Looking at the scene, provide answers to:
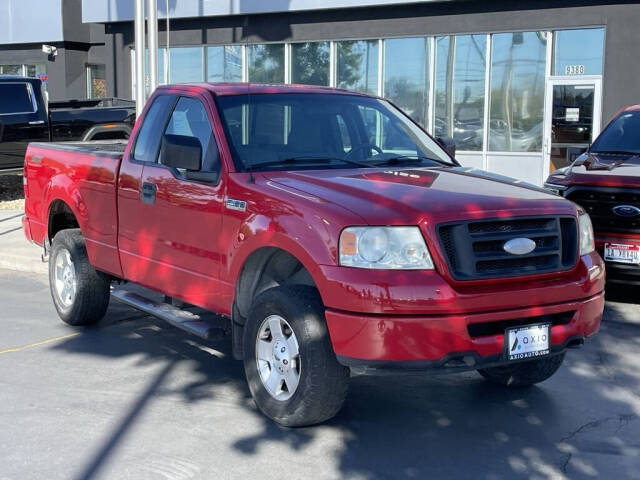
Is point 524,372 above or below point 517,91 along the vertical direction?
below

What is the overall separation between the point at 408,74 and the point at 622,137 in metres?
10.2

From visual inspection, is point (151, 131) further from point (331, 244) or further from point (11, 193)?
point (11, 193)

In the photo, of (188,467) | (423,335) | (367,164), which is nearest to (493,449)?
(423,335)

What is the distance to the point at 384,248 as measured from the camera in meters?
4.45

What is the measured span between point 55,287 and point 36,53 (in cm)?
1959

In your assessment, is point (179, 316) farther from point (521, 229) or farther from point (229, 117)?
point (521, 229)

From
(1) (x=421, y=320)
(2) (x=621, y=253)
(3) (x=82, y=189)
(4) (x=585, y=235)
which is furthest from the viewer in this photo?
(2) (x=621, y=253)

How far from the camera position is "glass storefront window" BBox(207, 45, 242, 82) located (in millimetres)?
21234

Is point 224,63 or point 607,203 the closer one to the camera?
point 607,203

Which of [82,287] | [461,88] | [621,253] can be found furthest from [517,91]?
[82,287]

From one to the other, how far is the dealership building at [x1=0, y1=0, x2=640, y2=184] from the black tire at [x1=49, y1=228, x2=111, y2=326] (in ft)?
34.6

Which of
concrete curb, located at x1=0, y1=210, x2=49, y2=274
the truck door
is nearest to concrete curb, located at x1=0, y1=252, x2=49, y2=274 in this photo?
concrete curb, located at x1=0, y1=210, x2=49, y2=274

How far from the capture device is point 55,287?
7.63 m

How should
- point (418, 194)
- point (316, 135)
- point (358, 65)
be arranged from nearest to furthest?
point (418, 194)
point (316, 135)
point (358, 65)
